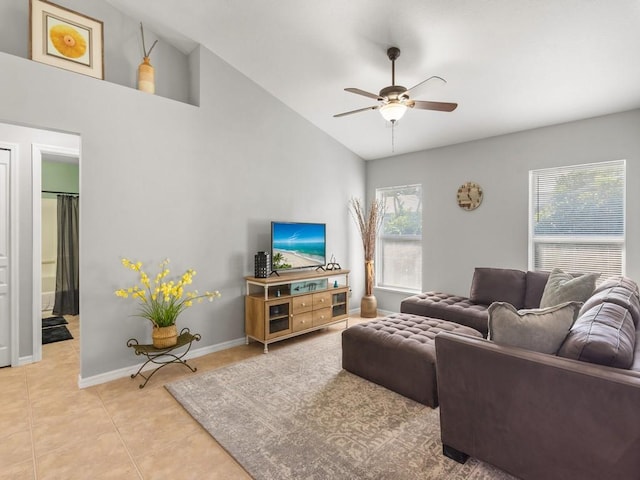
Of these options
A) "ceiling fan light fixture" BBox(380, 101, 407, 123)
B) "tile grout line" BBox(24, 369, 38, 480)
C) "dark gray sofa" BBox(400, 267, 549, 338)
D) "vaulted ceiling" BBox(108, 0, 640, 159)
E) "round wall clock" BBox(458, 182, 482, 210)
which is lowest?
"tile grout line" BBox(24, 369, 38, 480)

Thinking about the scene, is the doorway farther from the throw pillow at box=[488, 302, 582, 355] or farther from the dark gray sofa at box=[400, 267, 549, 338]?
the throw pillow at box=[488, 302, 582, 355]

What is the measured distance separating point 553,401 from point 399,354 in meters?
1.20

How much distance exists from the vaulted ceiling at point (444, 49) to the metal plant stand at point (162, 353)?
2.92 meters

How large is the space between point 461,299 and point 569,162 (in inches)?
76.0

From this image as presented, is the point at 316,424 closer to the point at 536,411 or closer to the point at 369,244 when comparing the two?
the point at 536,411

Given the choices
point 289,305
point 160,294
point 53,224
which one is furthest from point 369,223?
point 53,224

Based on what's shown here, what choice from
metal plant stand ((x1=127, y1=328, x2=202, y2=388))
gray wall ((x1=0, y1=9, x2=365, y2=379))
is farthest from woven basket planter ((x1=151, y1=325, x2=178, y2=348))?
gray wall ((x1=0, y1=9, x2=365, y2=379))

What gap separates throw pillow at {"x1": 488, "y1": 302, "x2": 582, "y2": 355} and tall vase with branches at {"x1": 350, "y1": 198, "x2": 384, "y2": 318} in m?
3.33

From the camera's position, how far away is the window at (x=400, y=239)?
194 inches

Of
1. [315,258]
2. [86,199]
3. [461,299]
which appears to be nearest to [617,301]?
[461,299]

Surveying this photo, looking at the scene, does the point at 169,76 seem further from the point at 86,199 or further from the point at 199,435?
the point at 199,435

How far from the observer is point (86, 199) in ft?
9.06

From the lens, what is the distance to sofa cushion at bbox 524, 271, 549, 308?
345 centimetres

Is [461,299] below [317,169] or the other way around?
below
